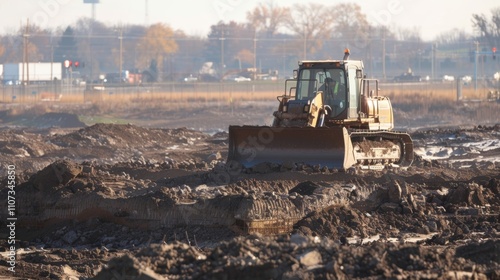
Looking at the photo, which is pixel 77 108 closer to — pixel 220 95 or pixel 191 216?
pixel 220 95

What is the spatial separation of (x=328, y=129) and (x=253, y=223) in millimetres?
6055

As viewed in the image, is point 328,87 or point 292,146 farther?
point 328,87

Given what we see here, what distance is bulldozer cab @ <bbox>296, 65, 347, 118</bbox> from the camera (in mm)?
22500

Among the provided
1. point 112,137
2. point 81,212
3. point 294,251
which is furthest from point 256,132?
point 112,137

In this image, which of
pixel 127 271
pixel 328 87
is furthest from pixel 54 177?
pixel 127 271

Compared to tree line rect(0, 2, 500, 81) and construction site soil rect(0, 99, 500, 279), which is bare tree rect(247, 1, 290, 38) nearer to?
tree line rect(0, 2, 500, 81)

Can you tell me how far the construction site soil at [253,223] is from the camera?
9.85 meters

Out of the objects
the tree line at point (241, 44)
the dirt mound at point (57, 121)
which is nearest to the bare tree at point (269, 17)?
the tree line at point (241, 44)

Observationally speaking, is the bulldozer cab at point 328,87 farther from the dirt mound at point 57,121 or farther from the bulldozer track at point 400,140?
the dirt mound at point 57,121

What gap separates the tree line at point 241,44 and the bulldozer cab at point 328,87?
68.4 meters

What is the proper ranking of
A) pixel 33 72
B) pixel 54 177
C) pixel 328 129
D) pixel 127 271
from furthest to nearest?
pixel 33 72 → pixel 328 129 → pixel 54 177 → pixel 127 271

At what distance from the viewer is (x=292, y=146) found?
2147 cm

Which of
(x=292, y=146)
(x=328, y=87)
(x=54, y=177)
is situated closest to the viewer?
(x=54, y=177)

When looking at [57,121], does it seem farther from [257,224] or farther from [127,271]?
[127,271]
